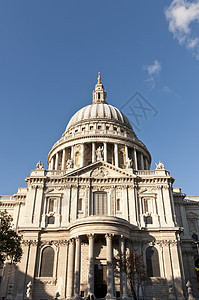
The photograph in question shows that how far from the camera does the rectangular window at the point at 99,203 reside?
4112 cm

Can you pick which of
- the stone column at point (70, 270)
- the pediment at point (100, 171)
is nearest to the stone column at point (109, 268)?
the stone column at point (70, 270)

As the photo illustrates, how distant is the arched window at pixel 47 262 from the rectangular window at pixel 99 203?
7864 mm

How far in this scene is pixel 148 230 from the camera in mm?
39062

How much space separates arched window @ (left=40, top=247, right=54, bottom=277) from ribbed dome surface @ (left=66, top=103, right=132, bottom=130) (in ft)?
111

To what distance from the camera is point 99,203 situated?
137 ft

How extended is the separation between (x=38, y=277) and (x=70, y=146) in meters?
28.5

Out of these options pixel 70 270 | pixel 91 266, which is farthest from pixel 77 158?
pixel 91 266

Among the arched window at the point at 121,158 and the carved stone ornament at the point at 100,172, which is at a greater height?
the arched window at the point at 121,158

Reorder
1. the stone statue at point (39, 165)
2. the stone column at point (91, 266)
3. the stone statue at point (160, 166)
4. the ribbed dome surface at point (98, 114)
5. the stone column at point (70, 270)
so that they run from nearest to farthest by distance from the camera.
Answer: the stone column at point (91, 266) < the stone column at point (70, 270) < the stone statue at point (39, 165) < the stone statue at point (160, 166) < the ribbed dome surface at point (98, 114)

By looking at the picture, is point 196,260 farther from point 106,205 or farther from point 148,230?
point 106,205

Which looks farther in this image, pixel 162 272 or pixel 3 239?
pixel 162 272

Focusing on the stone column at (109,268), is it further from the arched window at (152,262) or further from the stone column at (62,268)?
the arched window at (152,262)

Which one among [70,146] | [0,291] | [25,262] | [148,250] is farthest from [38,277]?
[70,146]

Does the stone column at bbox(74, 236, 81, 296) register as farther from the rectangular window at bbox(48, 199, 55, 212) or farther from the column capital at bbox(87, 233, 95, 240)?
the rectangular window at bbox(48, 199, 55, 212)
